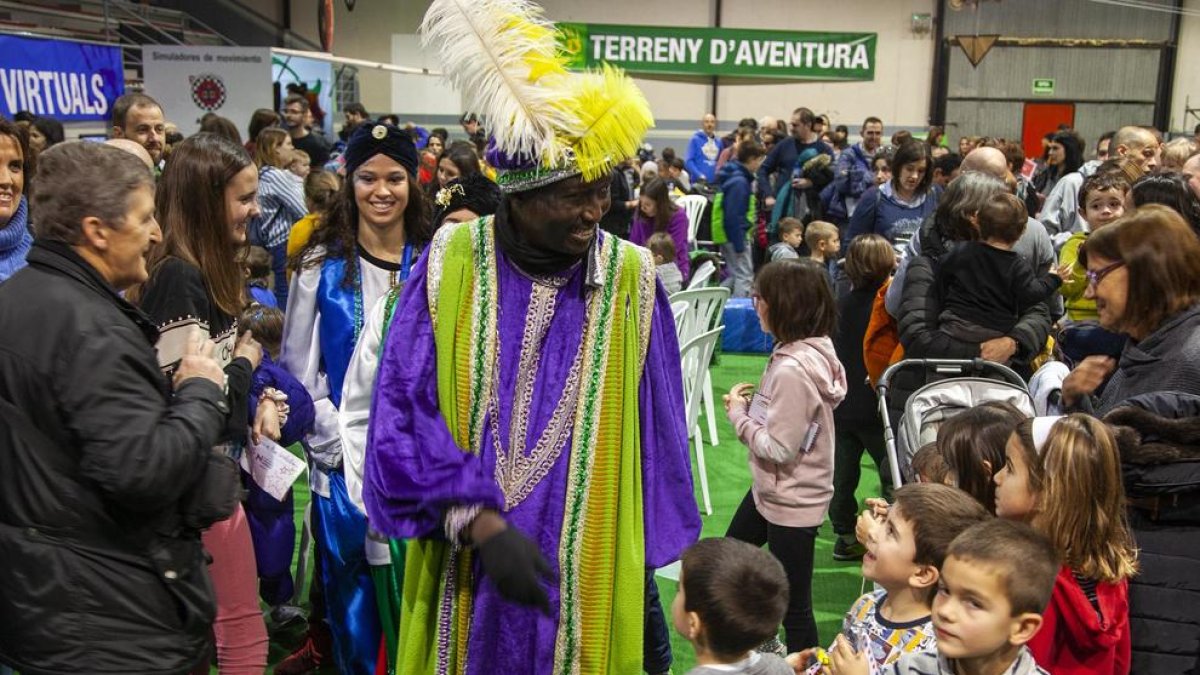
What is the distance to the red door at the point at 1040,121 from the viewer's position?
→ 66.9 ft

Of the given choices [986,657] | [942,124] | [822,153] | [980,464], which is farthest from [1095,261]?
[942,124]

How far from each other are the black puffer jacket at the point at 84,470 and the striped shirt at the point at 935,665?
1.48 meters

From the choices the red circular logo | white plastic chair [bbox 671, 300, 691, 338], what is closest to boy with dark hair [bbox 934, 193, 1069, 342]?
white plastic chair [bbox 671, 300, 691, 338]

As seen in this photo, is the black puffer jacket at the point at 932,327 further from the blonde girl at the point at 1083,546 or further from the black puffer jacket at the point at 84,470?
the black puffer jacket at the point at 84,470

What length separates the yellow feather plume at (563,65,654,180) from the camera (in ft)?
7.38

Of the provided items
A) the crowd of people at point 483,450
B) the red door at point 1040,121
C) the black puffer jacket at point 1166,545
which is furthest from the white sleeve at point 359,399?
the red door at point 1040,121

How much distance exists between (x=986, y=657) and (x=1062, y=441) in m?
0.53

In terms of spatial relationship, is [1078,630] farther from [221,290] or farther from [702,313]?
[702,313]

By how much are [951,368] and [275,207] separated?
3775mm

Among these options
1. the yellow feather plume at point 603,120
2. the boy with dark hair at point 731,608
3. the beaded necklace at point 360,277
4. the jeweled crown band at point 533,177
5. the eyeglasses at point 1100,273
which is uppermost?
the yellow feather plume at point 603,120

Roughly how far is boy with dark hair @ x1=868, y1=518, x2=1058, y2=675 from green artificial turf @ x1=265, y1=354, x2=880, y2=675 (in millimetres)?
1751

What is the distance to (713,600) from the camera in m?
2.24

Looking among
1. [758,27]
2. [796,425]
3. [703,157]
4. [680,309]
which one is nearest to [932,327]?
[796,425]

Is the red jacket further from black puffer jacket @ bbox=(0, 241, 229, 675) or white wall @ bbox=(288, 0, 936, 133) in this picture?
white wall @ bbox=(288, 0, 936, 133)
